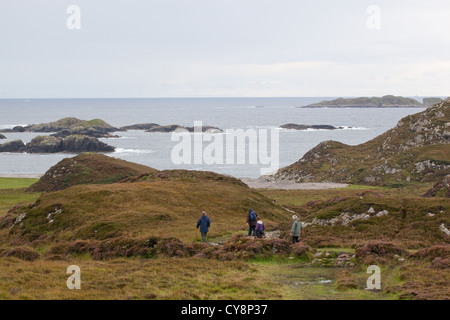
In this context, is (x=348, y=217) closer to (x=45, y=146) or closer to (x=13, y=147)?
(x=45, y=146)

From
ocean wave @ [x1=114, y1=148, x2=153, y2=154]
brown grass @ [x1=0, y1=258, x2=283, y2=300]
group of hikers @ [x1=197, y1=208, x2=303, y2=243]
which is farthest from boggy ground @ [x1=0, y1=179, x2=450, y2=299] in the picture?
ocean wave @ [x1=114, y1=148, x2=153, y2=154]

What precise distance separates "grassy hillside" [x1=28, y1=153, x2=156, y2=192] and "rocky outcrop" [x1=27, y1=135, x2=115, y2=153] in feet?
303

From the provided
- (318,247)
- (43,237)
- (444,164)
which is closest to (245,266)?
(318,247)

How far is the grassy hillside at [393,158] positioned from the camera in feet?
328

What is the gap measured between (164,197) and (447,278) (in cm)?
3538

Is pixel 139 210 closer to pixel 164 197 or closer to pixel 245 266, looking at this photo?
pixel 164 197

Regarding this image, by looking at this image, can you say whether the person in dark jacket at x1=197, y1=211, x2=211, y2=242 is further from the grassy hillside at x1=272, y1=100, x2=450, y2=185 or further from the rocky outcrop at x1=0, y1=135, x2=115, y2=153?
the rocky outcrop at x1=0, y1=135, x2=115, y2=153

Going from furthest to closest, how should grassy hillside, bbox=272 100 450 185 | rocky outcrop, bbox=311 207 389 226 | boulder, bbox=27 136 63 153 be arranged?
boulder, bbox=27 136 63 153 < grassy hillside, bbox=272 100 450 185 < rocky outcrop, bbox=311 207 389 226

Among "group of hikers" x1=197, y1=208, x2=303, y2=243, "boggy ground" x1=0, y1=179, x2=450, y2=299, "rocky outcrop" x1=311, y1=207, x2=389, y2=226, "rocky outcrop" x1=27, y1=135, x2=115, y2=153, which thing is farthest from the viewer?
"rocky outcrop" x1=27, y1=135, x2=115, y2=153

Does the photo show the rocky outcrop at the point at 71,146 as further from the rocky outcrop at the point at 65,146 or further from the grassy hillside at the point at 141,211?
the grassy hillside at the point at 141,211

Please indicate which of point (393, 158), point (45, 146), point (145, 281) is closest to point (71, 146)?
point (45, 146)

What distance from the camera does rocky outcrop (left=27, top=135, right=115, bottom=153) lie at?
18600 cm

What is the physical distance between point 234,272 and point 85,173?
66445 mm

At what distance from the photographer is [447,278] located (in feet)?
78.1
